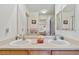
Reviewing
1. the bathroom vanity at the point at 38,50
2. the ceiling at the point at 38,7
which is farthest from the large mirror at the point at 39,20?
the bathroom vanity at the point at 38,50

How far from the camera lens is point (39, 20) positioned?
2.32 meters

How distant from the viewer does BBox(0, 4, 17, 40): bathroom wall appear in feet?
7.18

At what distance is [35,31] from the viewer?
231 cm

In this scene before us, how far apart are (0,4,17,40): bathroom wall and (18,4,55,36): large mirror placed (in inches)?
5.4

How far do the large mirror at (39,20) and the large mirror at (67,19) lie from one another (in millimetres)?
145

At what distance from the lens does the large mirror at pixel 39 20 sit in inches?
91.0

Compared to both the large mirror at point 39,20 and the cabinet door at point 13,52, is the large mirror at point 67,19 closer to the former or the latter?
the large mirror at point 39,20

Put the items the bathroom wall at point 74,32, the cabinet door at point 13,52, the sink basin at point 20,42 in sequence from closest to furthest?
the cabinet door at point 13,52 → the sink basin at point 20,42 → the bathroom wall at point 74,32

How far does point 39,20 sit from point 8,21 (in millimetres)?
580

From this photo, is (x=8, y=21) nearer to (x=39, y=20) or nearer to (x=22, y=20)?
(x=22, y=20)

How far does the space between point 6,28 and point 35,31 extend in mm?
541

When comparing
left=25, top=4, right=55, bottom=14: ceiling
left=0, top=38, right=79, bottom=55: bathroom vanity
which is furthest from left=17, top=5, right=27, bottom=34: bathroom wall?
left=0, top=38, right=79, bottom=55: bathroom vanity

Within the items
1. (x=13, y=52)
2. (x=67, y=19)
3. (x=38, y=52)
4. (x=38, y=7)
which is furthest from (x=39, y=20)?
(x=13, y=52)

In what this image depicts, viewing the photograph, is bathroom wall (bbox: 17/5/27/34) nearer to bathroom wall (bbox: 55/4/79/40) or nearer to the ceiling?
the ceiling
